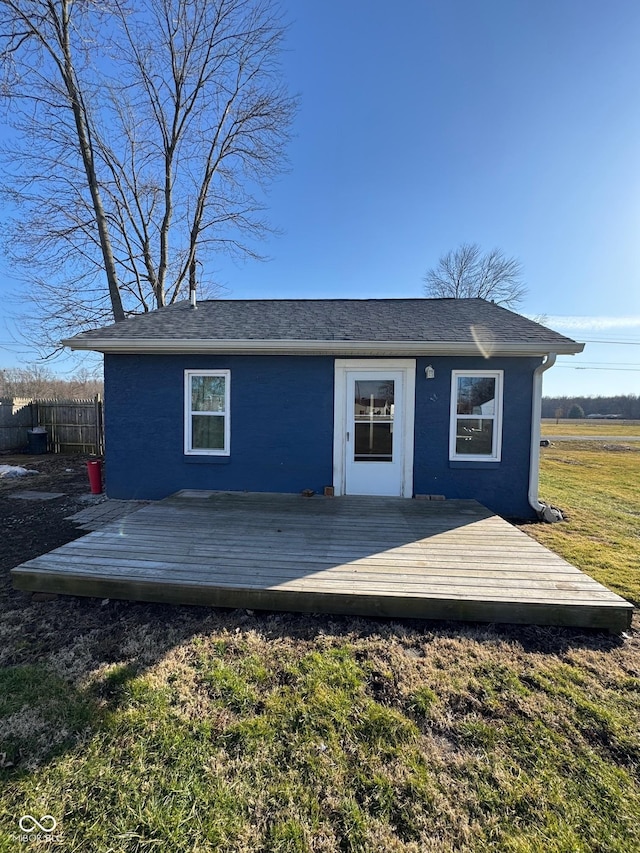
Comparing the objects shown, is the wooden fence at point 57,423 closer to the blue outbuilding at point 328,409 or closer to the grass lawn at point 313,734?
the blue outbuilding at point 328,409

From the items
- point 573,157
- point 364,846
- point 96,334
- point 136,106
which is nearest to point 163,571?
point 364,846

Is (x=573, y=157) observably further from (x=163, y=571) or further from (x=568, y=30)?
(x=163, y=571)

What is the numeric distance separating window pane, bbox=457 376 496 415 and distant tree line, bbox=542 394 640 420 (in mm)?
43021

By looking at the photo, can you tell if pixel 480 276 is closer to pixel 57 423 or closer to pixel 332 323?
pixel 332 323

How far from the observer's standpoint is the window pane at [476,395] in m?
5.66

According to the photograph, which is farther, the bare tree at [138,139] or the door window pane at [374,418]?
the bare tree at [138,139]

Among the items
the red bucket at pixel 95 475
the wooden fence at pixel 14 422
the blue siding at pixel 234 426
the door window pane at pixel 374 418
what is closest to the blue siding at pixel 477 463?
the door window pane at pixel 374 418

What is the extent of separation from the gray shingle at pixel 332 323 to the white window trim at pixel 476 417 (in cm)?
55

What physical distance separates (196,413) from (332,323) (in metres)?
2.82

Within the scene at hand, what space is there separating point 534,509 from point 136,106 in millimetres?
17265

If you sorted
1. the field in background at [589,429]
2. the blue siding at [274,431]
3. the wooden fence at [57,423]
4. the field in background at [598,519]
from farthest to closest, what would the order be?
the field in background at [589,429], the wooden fence at [57,423], the blue siding at [274,431], the field in background at [598,519]

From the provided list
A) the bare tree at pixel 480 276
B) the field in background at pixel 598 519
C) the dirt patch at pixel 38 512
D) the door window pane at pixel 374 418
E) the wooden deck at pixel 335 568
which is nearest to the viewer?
the wooden deck at pixel 335 568

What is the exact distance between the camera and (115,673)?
230 cm

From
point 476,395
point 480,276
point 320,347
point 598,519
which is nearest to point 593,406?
point 480,276
